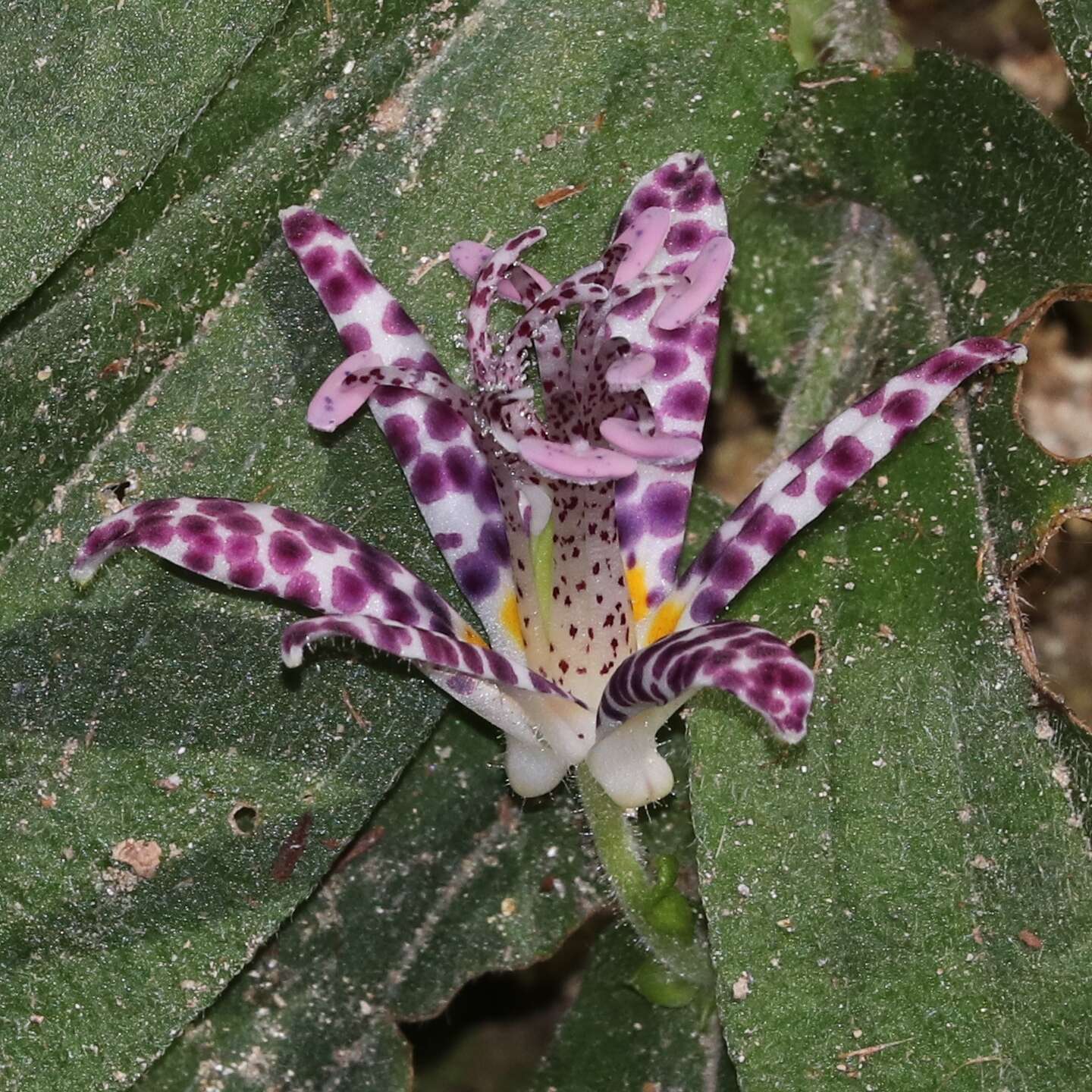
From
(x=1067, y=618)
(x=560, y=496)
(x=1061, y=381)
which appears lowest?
(x=1067, y=618)

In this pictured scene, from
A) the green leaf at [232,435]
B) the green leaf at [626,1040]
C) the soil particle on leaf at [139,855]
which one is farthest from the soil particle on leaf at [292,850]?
the green leaf at [626,1040]

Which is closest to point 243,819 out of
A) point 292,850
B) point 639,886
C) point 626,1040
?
point 292,850

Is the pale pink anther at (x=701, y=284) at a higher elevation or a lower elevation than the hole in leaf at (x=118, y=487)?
lower

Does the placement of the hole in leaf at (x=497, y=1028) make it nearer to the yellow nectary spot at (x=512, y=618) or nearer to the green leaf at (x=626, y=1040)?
the green leaf at (x=626, y=1040)

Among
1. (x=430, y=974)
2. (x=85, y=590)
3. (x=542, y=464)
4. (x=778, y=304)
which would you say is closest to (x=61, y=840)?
(x=85, y=590)

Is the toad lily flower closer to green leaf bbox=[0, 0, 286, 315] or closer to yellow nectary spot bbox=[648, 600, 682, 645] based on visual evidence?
yellow nectary spot bbox=[648, 600, 682, 645]

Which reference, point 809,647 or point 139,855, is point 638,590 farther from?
point 139,855

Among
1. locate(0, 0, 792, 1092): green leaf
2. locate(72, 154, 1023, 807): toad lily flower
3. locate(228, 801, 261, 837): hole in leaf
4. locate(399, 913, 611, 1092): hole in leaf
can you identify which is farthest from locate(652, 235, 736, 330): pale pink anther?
locate(399, 913, 611, 1092): hole in leaf
